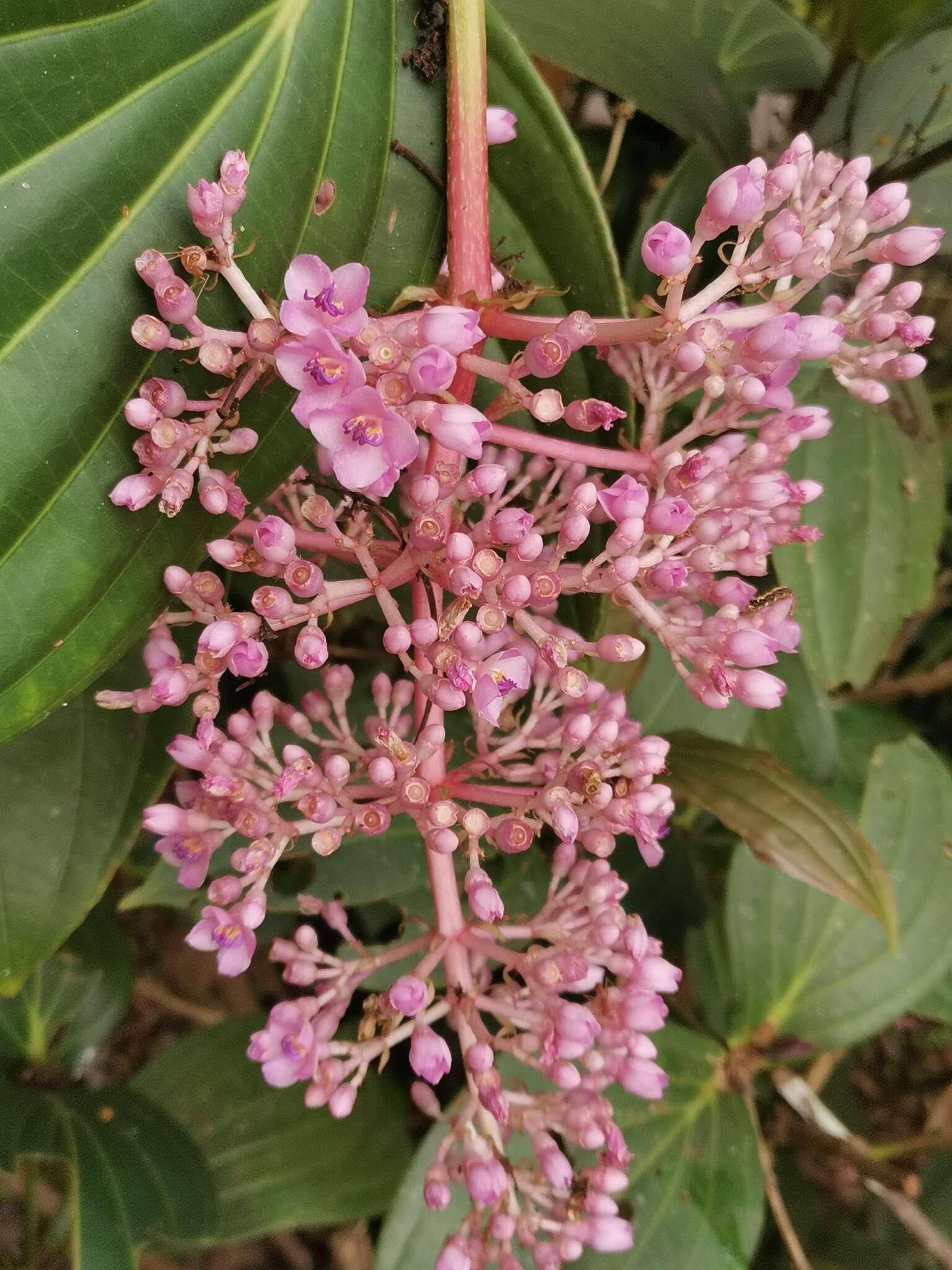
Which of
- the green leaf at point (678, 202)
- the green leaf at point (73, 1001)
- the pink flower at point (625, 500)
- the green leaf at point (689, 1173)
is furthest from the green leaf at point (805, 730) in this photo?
the green leaf at point (73, 1001)

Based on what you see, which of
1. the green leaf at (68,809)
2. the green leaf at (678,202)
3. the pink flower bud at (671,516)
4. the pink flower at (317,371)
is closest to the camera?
A: the pink flower at (317,371)

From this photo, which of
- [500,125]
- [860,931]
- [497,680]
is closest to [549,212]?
[500,125]

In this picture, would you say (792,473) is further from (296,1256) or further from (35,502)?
(296,1256)

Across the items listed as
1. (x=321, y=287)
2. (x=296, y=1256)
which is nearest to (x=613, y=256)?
(x=321, y=287)

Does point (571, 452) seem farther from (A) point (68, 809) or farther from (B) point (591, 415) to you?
(A) point (68, 809)

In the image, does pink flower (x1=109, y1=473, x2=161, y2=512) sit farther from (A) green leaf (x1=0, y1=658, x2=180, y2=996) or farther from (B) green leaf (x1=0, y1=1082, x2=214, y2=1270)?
(B) green leaf (x1=0, y1=1082, x2=214, y2=1270)

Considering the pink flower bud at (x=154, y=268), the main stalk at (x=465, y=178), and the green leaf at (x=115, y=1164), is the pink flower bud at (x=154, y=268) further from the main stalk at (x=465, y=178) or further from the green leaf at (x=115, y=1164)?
the green leaf at (x=115, y=1164)
